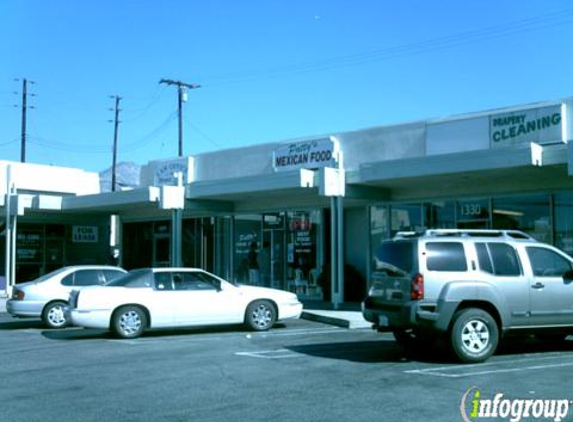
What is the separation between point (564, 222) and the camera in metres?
18.3

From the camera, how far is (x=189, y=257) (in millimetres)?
29000

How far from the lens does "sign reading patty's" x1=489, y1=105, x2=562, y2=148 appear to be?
1862 cm

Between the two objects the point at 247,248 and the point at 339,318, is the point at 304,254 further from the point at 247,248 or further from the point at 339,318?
the point at 339,318

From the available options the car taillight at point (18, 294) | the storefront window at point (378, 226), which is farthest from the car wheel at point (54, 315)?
the storefront window at point (378, 226)

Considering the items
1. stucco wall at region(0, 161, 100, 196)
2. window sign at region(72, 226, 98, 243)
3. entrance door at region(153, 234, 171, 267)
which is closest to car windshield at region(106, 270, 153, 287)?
entrance door at region(153, 234, 171, 267)

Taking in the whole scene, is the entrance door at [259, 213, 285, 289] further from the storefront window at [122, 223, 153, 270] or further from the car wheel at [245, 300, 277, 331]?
the car wheel at [245, 300, 277, 331]

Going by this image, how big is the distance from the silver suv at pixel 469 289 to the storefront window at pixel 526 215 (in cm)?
728

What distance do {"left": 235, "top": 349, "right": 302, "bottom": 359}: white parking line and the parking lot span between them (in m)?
0.02

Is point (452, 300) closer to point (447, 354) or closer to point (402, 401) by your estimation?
point (447, 354)

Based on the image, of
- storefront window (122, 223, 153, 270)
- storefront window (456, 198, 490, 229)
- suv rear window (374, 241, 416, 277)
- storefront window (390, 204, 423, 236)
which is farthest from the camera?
storefront window (122, 223, 153, 270)

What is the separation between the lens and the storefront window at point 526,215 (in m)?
18.7

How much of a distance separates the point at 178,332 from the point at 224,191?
8.04 meters

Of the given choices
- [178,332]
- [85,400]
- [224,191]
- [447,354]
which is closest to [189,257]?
[224,191]

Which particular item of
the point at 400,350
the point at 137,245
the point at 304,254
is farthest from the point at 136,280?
the point at 137,245
